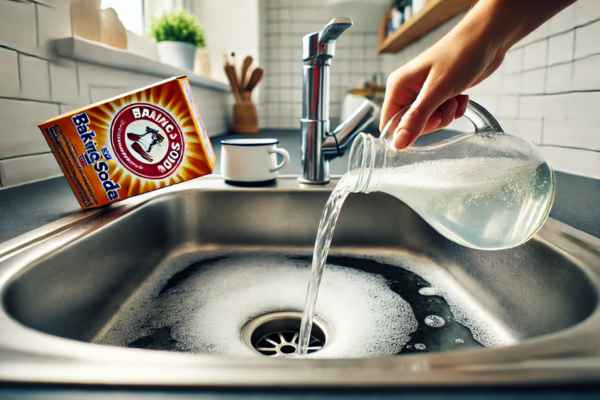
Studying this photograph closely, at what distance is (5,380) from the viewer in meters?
0.23

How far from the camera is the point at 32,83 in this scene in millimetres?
717

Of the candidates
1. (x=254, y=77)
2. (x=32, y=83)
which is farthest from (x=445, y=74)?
(x=254, y=77)

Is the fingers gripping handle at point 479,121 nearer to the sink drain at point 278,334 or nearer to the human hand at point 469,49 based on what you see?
the human hand at point 469,49

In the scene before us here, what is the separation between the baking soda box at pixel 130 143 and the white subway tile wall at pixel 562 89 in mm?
636

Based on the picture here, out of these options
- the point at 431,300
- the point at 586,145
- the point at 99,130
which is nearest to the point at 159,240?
the point at 99,130

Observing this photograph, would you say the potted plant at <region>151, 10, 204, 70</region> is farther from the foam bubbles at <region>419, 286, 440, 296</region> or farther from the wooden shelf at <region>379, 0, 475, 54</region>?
the foam bubbles at <region>419, 286, 440, 296</region>

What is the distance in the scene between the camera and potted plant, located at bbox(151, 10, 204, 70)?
5.21 feet

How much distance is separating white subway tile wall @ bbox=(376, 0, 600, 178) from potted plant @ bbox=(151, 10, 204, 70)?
3.55ft

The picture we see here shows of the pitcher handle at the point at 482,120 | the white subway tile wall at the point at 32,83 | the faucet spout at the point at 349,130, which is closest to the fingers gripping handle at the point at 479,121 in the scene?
the pitcher handle at the point at 482,120

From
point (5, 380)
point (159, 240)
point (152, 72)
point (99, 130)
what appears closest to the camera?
point (5, 380)

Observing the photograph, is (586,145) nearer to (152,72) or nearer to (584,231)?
(584,231)

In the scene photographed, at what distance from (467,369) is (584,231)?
1.12ft

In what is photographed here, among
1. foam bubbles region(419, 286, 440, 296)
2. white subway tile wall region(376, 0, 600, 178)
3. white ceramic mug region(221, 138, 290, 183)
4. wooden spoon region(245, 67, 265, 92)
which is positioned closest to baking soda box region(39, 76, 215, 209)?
white ceramic mug region(221, 138, 290, 183)

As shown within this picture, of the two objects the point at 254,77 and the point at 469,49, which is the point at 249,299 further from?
the point at 254,77
